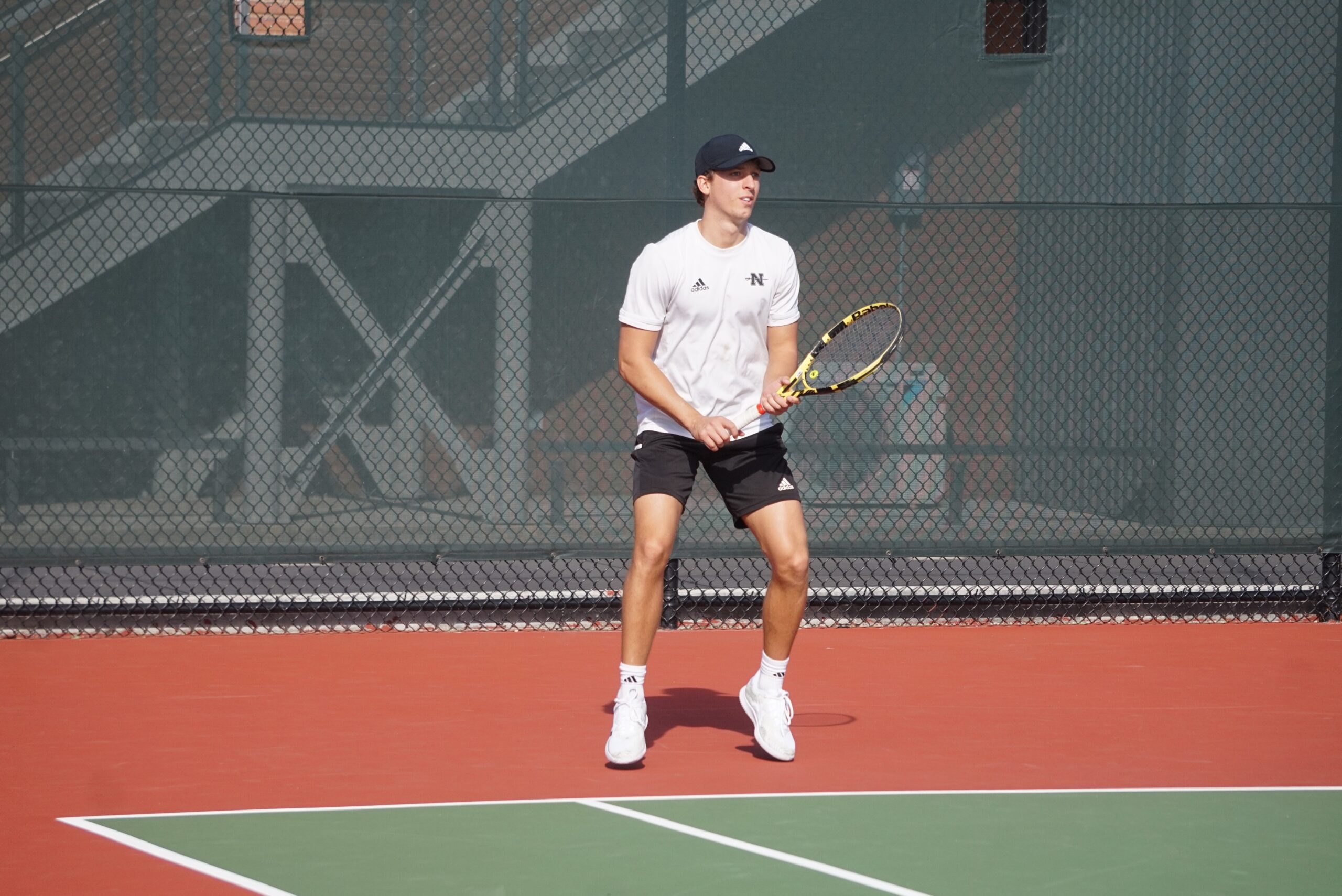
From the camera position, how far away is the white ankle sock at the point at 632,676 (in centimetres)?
499

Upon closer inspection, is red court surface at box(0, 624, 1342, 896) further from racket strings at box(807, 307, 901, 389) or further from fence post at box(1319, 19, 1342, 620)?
racket strings at box(807, 307, 901, 389)

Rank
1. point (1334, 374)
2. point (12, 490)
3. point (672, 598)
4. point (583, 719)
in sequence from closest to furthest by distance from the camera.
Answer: point (583, 719), point (12, 490), point (672, 598), point (1334, 374)

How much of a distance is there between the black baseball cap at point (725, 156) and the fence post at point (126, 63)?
352cm

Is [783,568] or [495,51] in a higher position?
[495,51]

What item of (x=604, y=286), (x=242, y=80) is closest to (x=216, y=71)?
(x=242, y=80)

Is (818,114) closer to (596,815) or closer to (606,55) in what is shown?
(606,55)

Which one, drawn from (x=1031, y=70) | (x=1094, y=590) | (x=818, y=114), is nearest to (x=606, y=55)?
(x=818, y=114)

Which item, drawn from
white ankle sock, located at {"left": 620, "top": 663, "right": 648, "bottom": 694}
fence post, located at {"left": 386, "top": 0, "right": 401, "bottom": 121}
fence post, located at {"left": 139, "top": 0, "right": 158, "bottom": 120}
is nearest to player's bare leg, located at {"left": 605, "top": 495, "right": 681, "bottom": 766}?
white ankle sock, located at {"left": 620, "top": 663, "right": 648, "bottom": 694}

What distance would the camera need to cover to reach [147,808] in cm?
449

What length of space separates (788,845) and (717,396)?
1546 millimetres

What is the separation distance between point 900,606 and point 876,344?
273cm

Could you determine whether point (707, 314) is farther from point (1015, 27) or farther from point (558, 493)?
point (1015, 27)

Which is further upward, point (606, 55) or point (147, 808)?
point (606, 55)

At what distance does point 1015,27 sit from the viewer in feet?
25.8
